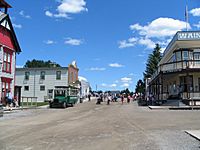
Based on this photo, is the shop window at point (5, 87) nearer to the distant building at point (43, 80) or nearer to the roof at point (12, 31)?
the roof at point (12, 31)

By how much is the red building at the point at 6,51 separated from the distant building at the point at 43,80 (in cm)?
2238

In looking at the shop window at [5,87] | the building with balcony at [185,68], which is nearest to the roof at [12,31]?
the shop window at [5,87]

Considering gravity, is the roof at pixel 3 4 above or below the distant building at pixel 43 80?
above

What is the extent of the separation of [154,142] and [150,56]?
86854 mm

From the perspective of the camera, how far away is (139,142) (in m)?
10.6

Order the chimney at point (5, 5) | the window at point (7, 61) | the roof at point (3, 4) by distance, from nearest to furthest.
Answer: the roof at point (3, 4), the chimney at point (5, 5), the window at point (7, 61)

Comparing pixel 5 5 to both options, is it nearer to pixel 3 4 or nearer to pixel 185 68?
pixel 3 4

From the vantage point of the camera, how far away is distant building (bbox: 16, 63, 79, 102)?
5847 centimetres

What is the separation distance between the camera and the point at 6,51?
3381 cm

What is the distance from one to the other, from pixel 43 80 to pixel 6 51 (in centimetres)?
2592

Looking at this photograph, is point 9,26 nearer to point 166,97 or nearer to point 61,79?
point 166,97

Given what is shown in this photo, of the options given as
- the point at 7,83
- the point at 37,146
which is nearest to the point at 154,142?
the point at 37,146

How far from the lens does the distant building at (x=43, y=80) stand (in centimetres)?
5847

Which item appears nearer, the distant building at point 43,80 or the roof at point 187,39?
the roof at point 187,39
